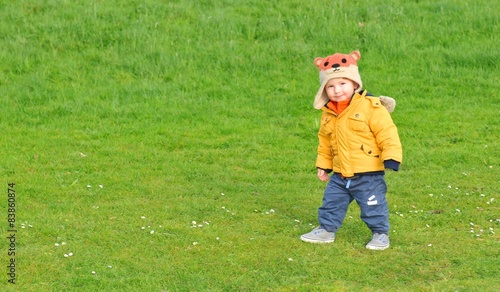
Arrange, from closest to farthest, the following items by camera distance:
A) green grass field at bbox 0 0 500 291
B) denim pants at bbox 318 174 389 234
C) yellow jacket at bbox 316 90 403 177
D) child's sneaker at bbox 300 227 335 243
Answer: green grass field at bbox 0 0 500 291, yellow jacket at bbox 316 90 403 177, denim pants at bbox 318 174 389 234, child's sneaker at bbox 300 227 335 243

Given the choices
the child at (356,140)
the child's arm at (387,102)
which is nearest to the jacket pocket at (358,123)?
the child at (356,140)

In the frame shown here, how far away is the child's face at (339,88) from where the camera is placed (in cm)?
704

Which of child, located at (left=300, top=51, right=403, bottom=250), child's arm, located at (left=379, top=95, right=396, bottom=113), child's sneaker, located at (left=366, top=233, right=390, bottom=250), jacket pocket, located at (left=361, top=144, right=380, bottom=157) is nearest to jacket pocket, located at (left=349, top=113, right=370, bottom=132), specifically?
child, located at (left=300, top=51, right=403, bottom=250)

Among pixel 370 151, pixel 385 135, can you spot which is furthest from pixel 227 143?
pixel 385 135

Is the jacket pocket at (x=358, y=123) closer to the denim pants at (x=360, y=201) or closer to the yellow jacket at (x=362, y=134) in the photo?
the yellow jacket at (x=362, y=134)

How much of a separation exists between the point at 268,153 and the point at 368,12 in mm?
5035

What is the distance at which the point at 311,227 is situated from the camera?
7746 mm

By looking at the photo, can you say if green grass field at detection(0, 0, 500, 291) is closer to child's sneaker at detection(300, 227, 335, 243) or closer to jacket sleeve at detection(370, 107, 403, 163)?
child's sneaker at detection(300, 227, 335, 243)

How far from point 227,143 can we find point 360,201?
11.7 ft

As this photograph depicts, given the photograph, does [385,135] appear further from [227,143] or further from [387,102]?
[227,143]

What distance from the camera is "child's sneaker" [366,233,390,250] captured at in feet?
23.3

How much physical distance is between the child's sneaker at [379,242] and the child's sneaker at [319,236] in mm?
341

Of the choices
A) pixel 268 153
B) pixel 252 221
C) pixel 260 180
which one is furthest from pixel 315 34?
pixel 252 221

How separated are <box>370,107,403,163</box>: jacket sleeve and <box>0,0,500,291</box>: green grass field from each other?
32.4 inches
